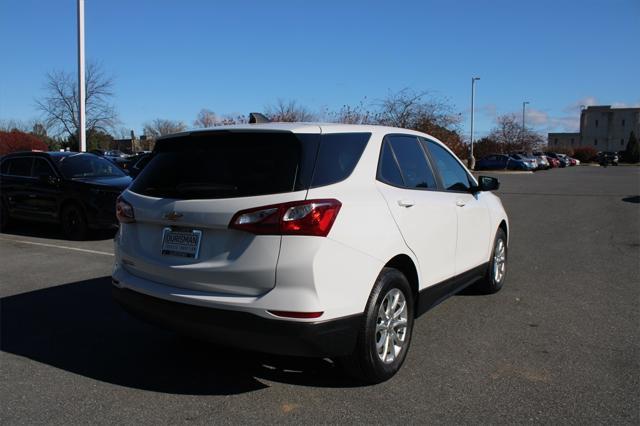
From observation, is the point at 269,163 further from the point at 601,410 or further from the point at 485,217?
the point at 485,217

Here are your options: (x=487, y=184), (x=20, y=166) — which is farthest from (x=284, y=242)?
(x=20, y=166)

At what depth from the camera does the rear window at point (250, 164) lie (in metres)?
3.36

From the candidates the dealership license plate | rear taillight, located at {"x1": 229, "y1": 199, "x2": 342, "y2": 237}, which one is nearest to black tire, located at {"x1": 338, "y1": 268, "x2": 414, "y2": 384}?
rear taillight, located at {"x1": 229, "y1": 199, "x2": 342, "y2": 237}

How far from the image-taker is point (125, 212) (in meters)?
3.97

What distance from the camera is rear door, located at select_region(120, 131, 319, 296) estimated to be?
3260 mm

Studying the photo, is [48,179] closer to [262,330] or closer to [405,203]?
[405,203]

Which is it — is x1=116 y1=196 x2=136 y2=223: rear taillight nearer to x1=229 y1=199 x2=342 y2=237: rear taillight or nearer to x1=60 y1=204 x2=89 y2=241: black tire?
x1=229 y1=199 x2=342 y2=237: rear taillight

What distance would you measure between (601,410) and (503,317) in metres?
1.99

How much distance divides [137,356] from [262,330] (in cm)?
160

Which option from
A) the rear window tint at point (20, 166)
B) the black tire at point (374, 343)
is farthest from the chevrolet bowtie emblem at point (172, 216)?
the rear window tint at point (20, 166)

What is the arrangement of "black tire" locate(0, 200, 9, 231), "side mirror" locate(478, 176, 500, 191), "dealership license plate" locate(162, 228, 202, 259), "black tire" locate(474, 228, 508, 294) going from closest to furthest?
"dealership license plate" locate(162, 228, 202, 259)
"side mirror" locate(478, 176, 500, 191)
"black tire" locate(474, 228, 508, 294)
"black tire" locate(0, 200, 9, 231)

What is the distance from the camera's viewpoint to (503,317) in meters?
5.34

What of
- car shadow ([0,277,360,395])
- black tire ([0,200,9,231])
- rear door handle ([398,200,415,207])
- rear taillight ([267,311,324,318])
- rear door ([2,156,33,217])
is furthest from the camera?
black tire ([0,200,9,231])

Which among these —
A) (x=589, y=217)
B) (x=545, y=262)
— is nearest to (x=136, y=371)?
(x=545, y=262)
